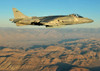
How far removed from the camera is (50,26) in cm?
3162

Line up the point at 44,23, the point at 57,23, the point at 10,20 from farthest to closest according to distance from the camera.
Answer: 1. the point at 10,20
2. the point at 57,23
3. the point at 44,23

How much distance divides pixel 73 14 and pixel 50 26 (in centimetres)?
1366

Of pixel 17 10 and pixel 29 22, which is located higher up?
pixel 17 10

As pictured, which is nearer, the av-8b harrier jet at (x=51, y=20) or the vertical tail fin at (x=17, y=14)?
the av-8b harrier jet at (x=51, y=20)

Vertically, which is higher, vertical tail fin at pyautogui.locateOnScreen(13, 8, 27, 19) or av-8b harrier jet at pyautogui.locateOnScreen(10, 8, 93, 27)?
vertical tail fin at pyautogui.locateOnScreen(13, 8, 27, 19)

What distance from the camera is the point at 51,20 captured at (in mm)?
32219

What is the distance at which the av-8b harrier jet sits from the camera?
31872mm

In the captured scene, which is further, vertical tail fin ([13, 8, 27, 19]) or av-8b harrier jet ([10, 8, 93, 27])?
vertical tail fin ([13, 8, 27, 19])

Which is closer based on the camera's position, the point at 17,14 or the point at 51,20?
the point at 51,20

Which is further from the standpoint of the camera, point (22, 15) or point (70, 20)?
point (22, 15)

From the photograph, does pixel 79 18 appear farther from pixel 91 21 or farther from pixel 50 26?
pixel 50 26

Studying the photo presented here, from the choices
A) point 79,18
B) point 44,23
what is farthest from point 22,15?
point 79,18

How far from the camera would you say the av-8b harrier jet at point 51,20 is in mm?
31872

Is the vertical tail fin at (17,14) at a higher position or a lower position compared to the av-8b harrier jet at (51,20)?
higher
